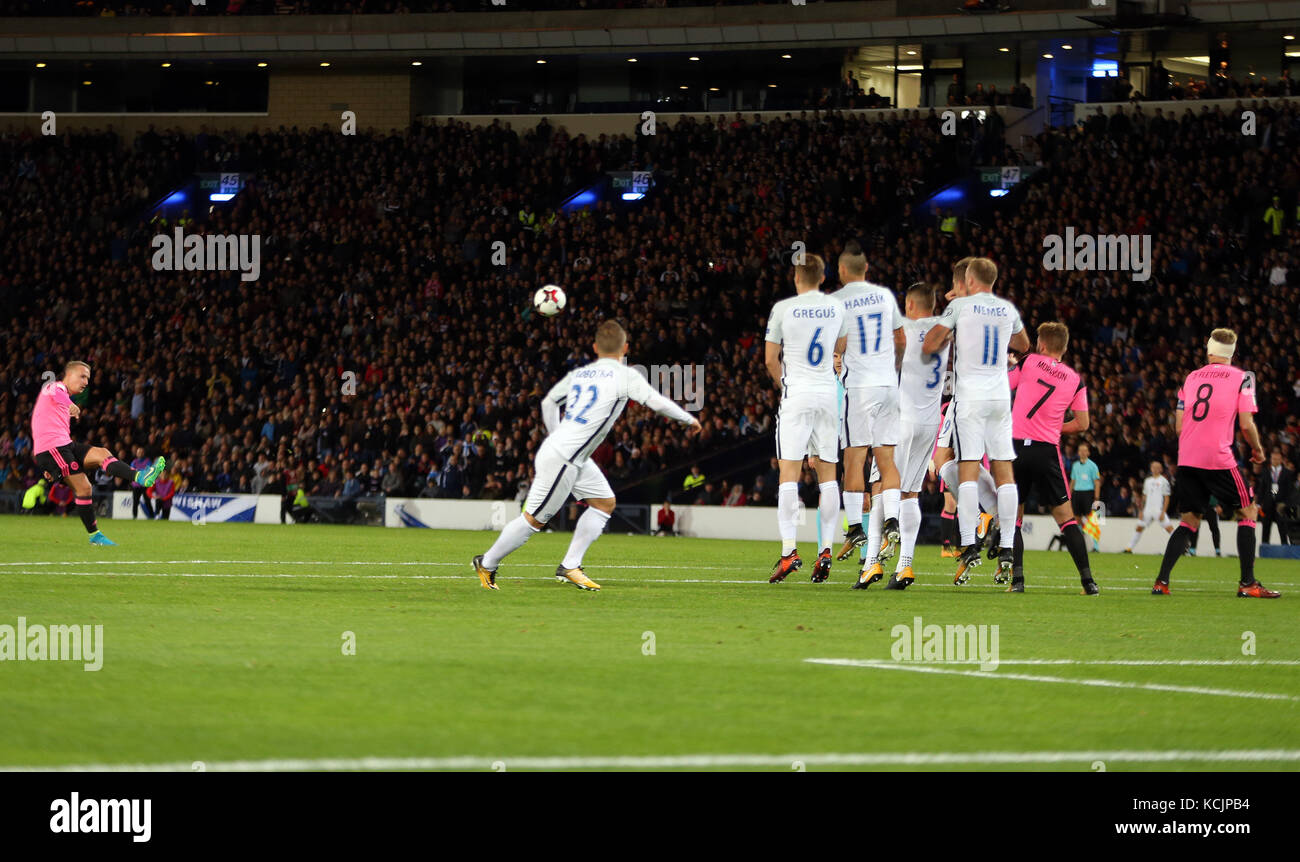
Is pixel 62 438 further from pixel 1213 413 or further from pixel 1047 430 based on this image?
pixel 1213 413

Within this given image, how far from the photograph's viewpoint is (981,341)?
14.4m

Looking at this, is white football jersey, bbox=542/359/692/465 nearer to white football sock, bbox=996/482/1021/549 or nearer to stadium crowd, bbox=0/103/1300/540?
white football sock, bbox=996/482/1021/549

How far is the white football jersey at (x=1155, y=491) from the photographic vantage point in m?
27.2

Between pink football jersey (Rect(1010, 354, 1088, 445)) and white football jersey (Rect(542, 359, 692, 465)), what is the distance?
355cm

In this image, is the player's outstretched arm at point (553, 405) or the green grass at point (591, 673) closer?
the green grass at point (591, 673)

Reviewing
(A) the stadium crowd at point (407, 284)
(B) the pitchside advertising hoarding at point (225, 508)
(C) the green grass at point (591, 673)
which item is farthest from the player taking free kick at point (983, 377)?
(B) the pitchside advertising hoarding at point (225, 508)

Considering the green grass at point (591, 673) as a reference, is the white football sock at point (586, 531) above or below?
above

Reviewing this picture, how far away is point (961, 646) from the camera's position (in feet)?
30.7

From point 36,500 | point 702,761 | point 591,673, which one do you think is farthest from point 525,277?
point 702,761

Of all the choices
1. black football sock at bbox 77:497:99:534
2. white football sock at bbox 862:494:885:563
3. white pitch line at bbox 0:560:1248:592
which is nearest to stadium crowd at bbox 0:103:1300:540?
black football sock at bbox 77:497:99:534

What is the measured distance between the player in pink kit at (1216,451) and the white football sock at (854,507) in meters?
2.73

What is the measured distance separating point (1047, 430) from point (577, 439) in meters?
4.51

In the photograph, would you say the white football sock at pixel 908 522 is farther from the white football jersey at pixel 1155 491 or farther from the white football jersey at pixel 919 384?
the white football jersey at pixel 1155 491

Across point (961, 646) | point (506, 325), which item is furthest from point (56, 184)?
point (961, 646)
